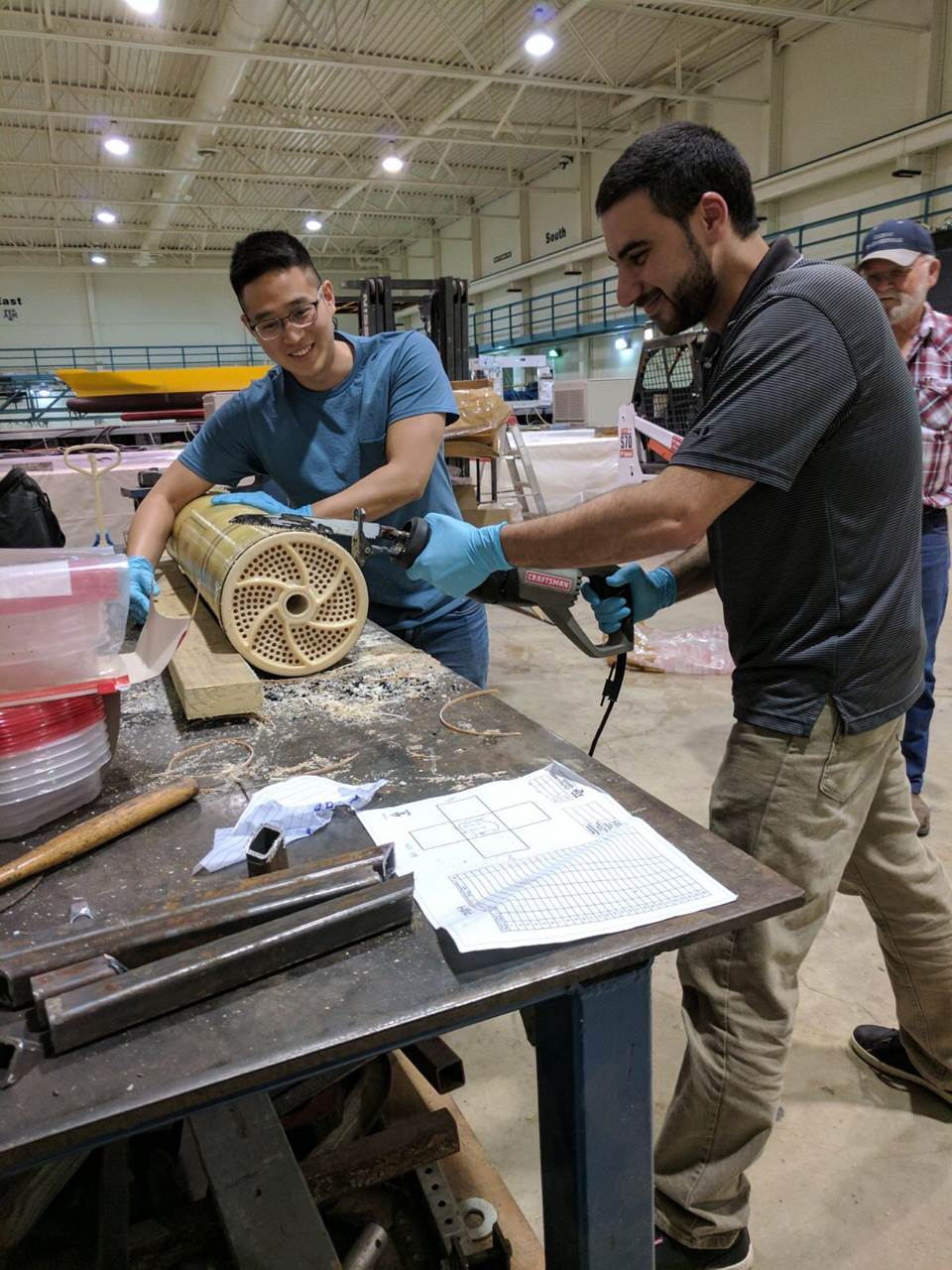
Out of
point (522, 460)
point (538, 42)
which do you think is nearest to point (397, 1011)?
point (522, 460)

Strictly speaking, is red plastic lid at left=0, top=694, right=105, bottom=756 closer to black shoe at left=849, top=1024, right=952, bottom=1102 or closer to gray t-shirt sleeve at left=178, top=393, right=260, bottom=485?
gray t-shirt sleeve at left=178, top=393, right=260, bottom=485

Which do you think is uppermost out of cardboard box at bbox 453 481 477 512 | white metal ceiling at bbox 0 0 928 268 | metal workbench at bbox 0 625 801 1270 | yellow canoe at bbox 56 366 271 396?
white metal ceiling at bbox 0 0 928 268

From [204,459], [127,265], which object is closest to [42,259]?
[127,265]

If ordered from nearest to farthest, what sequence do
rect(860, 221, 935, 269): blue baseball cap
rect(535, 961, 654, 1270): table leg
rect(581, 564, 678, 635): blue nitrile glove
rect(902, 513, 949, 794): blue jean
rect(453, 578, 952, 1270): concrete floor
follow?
rect(535, 961, 654, 1270): table leg, rect(453, 578, 952, 1270): concrete floor, rect(581, 564, 678, 635): blue nitrile glove, rect(860, 221, 935, 269): blue baseball cap, rect(902, 513, 949, 794): blue jean

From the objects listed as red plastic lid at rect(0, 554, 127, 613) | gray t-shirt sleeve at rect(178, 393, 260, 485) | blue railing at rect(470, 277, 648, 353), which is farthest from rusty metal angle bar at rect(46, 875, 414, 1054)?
blue railing at rect(470, 277, 648, 353)

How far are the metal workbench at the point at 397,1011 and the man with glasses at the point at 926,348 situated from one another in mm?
1674

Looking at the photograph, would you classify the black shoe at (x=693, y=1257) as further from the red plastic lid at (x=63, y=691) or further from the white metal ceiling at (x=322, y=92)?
the white metal ceiling at (x=322, y=92)

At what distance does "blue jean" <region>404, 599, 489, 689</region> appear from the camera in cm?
214

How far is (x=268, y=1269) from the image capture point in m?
1.04

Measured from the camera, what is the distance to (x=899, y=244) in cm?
233

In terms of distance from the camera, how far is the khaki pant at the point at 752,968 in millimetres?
1266

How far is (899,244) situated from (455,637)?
167 cm

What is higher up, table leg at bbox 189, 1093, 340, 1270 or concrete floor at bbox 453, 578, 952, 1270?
table leg at bbox 189, 1093, 340, 1270

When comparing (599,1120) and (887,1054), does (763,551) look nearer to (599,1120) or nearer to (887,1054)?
(599,1120)
